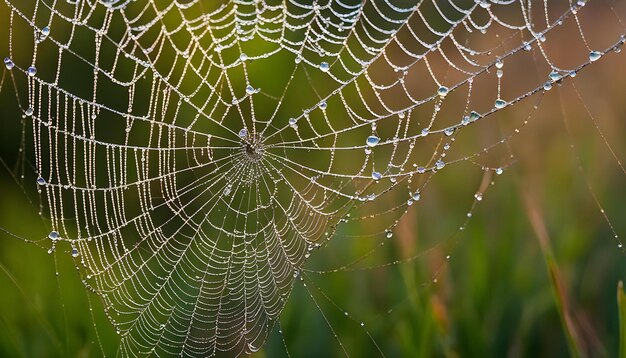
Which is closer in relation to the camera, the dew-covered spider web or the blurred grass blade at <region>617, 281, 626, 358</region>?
the blurred grass blade at <region>617, 281, 626, 358</region>

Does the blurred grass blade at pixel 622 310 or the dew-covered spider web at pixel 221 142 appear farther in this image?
the dew-covered spider web at pixel 221 142

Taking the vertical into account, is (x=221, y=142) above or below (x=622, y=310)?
above

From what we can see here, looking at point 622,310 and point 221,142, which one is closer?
point 622,310

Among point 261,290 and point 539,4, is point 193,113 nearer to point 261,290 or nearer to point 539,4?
point 261,290

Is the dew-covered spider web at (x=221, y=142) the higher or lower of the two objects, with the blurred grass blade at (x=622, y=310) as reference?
higher

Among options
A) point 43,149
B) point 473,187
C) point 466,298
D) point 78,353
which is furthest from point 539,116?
point 78,353

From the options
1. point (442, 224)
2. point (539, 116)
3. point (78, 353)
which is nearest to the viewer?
point (78, 353)

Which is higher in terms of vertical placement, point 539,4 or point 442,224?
point 539,4

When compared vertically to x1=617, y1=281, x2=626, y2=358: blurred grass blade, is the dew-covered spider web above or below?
above
